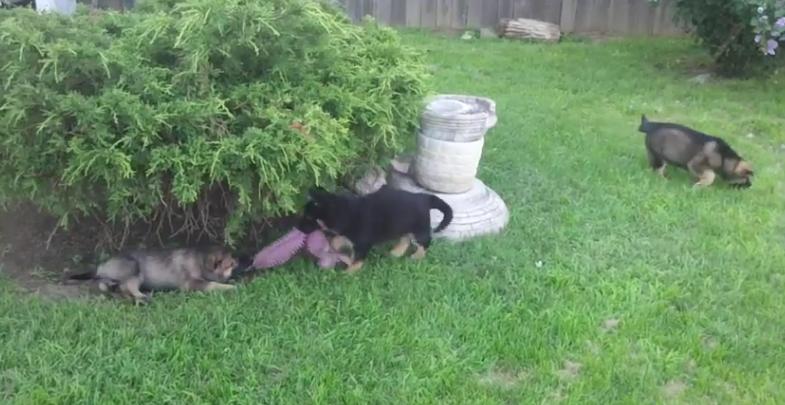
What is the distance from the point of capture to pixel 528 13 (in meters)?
9.87

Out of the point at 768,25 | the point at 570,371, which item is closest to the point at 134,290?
the point at 570,371

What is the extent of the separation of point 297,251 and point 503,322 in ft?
3.42

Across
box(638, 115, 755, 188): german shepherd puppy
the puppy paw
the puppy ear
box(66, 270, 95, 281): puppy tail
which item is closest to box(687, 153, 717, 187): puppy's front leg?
box(638, 115, 755, 188): german shepherd puppy

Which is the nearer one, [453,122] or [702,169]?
[453,122]

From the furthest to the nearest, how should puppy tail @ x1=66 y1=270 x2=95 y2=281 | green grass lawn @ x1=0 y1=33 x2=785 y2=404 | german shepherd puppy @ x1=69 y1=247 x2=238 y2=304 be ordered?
1. puppy tail @ x1=66 y1=270 x2=95 y2=281
2. german shepherd puppy @ x1=69 y1=247 x2=238 y2=304
3. green grass lawn @ x1=0 y1=33 x2=785 y2=404

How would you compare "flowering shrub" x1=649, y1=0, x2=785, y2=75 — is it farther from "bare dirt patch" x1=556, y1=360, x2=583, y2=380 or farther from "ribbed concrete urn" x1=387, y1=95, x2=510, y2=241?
"bare dirt patch" x1=556, y1=360, x2=583, y2=380

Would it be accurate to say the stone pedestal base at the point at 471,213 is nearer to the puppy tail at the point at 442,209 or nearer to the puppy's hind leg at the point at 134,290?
the puppy tail at the point at 442,209

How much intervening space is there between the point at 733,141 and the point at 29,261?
4664 millimetres

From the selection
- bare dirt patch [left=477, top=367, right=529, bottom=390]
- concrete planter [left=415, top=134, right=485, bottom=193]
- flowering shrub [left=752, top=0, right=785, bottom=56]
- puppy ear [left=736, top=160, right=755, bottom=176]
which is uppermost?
flowering shrub [left=752, top=0, right=785, bottom=56]

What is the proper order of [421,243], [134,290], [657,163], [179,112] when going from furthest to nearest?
1. [657,163]
2. [421,243]
3. [134,290]
4. [179,112]

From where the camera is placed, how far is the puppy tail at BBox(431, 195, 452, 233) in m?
4.09

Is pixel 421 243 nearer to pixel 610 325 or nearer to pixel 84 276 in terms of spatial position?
pixel 610 325

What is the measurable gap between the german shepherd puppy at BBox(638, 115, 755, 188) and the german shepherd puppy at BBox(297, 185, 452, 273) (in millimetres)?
1932

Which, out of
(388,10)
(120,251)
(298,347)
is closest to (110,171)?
(120,251)
